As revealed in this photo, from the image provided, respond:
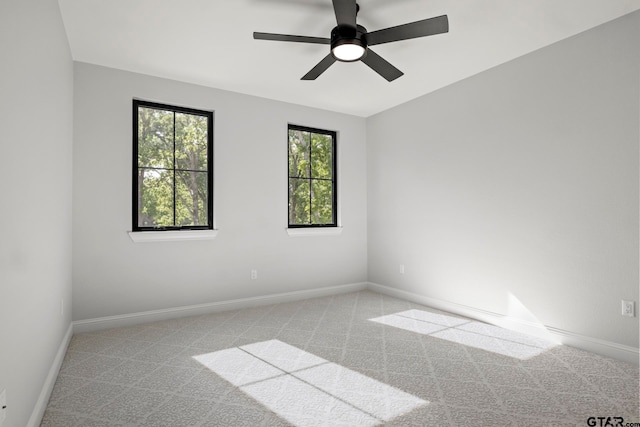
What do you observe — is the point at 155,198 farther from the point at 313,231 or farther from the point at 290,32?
the point at 290,32

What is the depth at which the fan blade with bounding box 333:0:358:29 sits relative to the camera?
2.08m

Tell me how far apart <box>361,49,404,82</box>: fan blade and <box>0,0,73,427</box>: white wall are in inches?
79.3

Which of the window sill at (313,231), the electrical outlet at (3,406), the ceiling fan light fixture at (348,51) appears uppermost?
the ceiling fan light fixture at (348,51)

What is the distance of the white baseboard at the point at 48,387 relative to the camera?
1814mm

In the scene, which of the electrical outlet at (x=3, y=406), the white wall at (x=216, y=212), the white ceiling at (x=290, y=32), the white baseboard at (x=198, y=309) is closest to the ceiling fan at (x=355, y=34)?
the white ceiling at (x=290, y=32)

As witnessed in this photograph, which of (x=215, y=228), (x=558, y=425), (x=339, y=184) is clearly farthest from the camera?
(x=339, y=184)

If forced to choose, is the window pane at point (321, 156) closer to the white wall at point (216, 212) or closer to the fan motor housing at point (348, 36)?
the white wall at point (216, 212)

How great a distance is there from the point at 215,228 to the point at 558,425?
132 inches

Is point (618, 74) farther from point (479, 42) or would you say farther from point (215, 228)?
point (215, 228)

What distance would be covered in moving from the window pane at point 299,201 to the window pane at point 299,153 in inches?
4.2

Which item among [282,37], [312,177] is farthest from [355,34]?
[312,177]

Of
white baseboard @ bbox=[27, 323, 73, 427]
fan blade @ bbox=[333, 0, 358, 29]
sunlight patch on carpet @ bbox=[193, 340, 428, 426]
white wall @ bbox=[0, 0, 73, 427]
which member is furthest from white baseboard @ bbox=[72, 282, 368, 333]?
fan blade @ bbox=[333, 0, 358, 29]

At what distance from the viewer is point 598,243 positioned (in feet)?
9.12

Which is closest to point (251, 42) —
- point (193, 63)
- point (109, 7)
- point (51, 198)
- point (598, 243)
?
point (193, 63)
